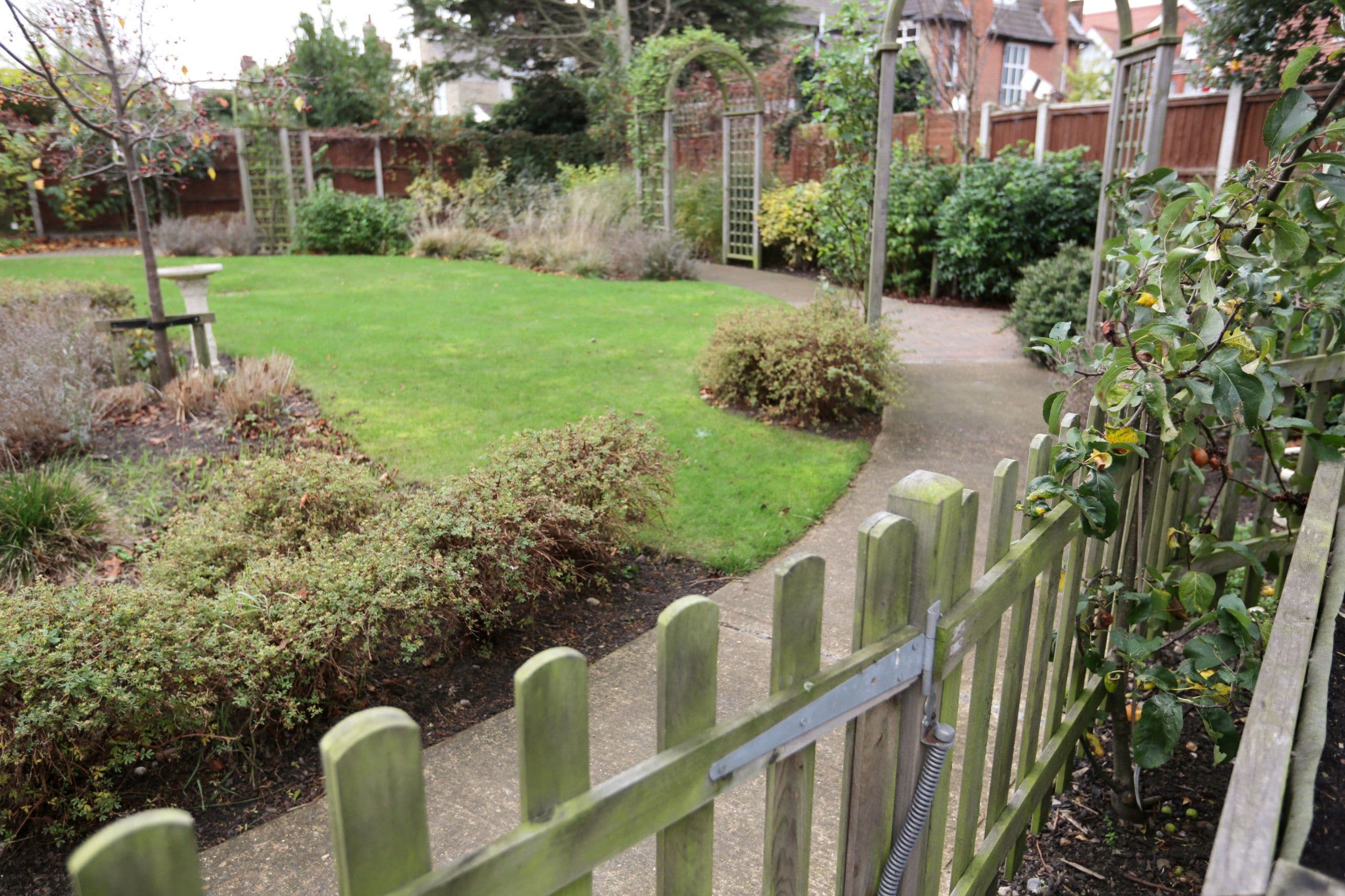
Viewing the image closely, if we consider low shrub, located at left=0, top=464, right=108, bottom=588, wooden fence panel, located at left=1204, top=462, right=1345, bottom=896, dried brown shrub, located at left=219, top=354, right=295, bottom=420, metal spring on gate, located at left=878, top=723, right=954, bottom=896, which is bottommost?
low shrub, located at left=0, top=464, right=108, bottom=588

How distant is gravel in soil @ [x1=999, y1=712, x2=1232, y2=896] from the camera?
234 centimetres

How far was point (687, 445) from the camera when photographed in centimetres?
540

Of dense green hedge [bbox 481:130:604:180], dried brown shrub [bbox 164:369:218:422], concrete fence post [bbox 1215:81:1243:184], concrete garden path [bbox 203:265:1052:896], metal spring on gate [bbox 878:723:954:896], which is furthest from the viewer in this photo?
dense green hedge [bbox 481:130:604:180]

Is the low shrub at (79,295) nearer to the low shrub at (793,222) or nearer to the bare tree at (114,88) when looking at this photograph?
the bare tree at (114,88)

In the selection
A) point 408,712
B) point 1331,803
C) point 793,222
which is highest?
point 793,222

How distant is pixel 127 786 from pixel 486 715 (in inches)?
38.3

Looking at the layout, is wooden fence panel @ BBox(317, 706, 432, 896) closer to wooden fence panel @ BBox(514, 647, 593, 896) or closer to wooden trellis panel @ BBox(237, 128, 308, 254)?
wooden fence panel @ BBox(514, 647, 593, 896)

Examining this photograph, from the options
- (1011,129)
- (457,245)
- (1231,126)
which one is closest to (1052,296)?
(1231,126)

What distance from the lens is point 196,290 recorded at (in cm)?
693

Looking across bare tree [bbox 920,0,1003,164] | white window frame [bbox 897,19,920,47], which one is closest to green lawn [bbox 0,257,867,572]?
bare tree [bbox 920,0,1003,164]

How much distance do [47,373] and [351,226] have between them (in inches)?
432

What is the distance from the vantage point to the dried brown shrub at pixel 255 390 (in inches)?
227

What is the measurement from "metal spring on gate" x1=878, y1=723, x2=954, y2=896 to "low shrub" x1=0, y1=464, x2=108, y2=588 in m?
3.59

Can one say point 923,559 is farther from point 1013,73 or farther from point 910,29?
point 1013,73
